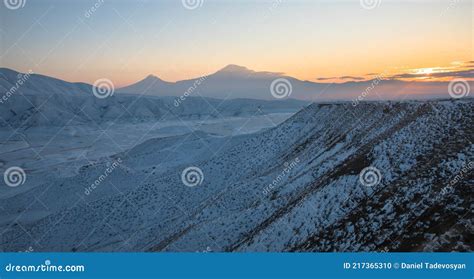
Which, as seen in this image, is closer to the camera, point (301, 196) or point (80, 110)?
point (301, 196)

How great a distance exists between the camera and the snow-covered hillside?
1430cm

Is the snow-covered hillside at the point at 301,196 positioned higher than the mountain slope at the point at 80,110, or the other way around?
the mountain slope at the point at 80,110

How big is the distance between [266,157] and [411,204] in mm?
19362

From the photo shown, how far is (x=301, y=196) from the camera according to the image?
2044 cm

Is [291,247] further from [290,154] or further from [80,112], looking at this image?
[80,112]

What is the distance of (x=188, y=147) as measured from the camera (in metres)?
51.0

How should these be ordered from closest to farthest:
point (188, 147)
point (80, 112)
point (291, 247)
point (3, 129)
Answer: point (291, 247)
point (188, 147)
point (3, 129)
point (80, 112)

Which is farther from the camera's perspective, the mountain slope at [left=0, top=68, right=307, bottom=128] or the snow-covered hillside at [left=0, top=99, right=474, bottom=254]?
the mountain slope at [left=0, top=68, right=307, bottom=128]

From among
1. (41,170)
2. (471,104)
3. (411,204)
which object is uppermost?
(471,104)

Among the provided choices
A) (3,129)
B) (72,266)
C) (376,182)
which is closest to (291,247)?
(376,182)

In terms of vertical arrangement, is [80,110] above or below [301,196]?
above

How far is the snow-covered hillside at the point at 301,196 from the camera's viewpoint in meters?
14.3

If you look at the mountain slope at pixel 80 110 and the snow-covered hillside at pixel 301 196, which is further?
the mountain slope at pixel 80 110

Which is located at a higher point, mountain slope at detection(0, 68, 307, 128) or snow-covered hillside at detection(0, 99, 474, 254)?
mountain slope at detection(0, 68, 307, 128)
